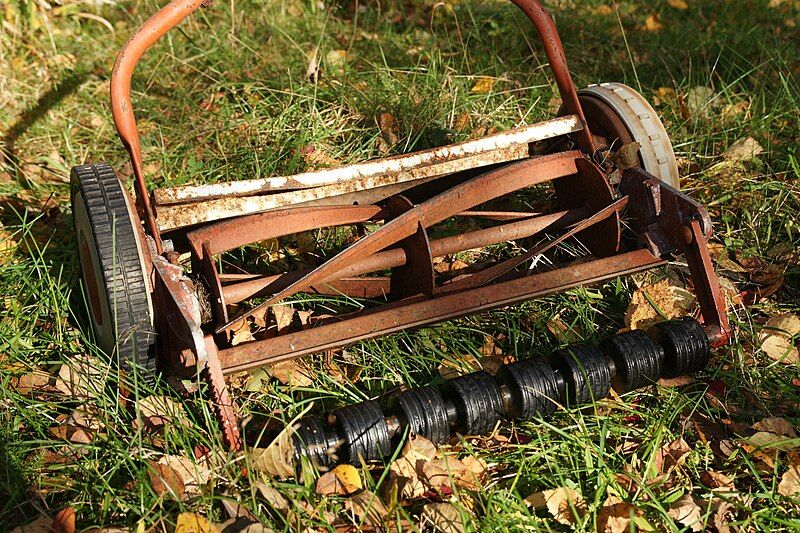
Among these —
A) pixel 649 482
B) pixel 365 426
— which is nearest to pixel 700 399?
pixel 649 482

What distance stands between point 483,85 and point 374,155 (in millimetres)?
707

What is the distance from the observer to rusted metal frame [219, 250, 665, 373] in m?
2.25

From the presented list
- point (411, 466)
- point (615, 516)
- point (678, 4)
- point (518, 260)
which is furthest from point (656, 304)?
point (678, 4)

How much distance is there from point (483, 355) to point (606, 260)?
1.64ft

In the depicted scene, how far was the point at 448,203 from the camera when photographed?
2.69m

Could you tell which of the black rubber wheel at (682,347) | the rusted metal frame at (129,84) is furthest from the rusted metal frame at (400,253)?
the black rubber wheel at (682,347)

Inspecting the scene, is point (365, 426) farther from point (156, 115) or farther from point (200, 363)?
point (156, 115)

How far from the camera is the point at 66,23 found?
14.8ft

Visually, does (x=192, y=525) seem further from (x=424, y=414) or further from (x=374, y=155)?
(x=374, y=155)

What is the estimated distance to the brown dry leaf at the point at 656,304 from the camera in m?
2.82

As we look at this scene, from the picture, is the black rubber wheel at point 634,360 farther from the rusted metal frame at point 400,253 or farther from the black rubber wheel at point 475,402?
the rusted metal frame at point 400,253

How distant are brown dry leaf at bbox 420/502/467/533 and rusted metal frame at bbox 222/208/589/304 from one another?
2.67 ft

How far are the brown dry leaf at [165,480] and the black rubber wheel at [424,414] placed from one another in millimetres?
582

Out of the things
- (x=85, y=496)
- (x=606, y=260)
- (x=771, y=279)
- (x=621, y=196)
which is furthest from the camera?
(x=771, y=279)
